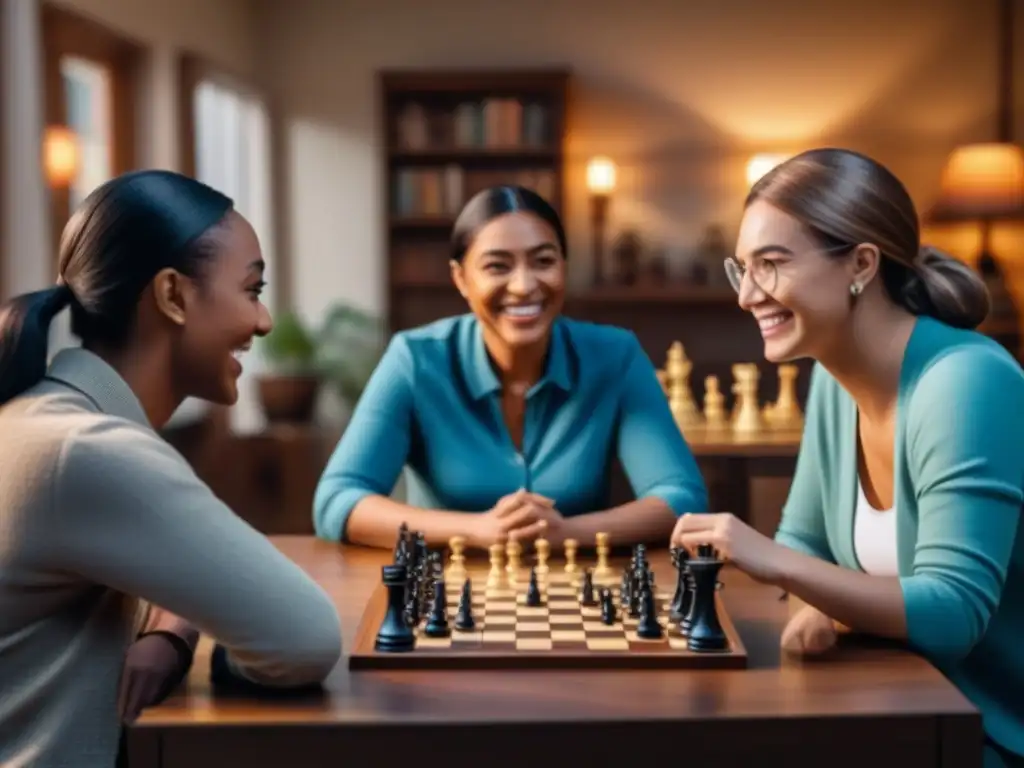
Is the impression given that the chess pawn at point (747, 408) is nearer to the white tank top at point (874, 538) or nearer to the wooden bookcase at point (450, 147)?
the white tank top at point (874, 538)

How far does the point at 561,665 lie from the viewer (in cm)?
159

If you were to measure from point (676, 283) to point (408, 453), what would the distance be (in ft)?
16.9

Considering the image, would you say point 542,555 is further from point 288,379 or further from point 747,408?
point 288,379

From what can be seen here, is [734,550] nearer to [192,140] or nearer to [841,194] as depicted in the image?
[841,194]

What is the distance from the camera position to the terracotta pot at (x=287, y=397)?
21.1 ft

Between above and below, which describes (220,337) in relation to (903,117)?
below

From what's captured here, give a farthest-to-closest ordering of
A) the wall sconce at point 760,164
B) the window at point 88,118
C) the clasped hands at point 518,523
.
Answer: the wall sconce at point 760,164 < the window at point 88,118 < the clasped hands at point 518,523

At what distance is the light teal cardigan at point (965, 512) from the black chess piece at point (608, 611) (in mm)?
365

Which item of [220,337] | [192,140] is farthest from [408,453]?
[192,140]

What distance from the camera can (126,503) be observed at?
1389mm

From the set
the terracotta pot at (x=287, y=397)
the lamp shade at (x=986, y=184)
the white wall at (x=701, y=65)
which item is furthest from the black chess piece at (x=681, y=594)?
the white wall at (x=701, y=65)

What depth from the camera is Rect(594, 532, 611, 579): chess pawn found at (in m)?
2.12

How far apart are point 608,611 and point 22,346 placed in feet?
2.59

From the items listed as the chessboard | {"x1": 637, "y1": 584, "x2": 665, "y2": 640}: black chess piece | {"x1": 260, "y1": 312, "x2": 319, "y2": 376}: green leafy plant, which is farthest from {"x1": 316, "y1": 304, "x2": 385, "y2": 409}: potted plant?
{"x1": 637, "y1": 584, "x2": 665, "y2": 640}: black chess piece
